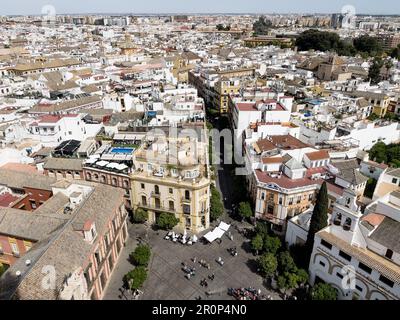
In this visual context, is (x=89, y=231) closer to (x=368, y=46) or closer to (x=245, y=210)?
(x=245, y=210)

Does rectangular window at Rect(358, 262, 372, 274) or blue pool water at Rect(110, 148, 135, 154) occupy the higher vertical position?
blue pool water at Rect(110, 148, 135, 154)

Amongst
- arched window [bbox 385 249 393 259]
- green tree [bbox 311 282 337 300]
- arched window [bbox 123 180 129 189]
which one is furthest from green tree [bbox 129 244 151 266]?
arched window [bbox 385 249 393 259]

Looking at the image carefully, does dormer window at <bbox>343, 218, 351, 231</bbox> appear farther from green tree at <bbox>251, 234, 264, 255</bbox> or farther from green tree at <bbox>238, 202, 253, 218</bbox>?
green tree at <bbox>238, 202, 253, 218</bbox>

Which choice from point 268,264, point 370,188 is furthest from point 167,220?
point 370,188

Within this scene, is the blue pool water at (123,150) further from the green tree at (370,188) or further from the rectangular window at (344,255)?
the green tree at (370,188)

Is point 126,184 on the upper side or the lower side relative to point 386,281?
upper
